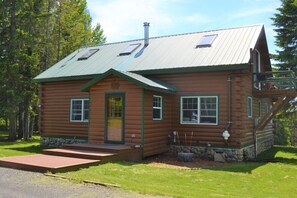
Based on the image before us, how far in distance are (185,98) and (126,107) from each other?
8.86 feet

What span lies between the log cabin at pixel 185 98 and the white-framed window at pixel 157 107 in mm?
60

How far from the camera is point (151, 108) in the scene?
1234cm

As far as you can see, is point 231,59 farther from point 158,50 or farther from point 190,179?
point 190,179

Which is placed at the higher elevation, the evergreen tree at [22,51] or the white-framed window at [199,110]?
the evergreen tree at [22,51]

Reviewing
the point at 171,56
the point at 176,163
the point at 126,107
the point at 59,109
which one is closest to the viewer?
the point at 176,163

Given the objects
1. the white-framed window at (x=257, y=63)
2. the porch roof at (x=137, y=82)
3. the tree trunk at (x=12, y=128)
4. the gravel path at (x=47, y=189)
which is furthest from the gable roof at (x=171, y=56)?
the gravel path at (x=47, y=189)

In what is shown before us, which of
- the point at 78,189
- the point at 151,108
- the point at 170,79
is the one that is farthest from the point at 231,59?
the point at 78,189

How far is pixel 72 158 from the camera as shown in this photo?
34.8ft

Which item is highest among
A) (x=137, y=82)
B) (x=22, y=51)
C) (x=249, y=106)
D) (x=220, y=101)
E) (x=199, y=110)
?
(x=22, y=51)

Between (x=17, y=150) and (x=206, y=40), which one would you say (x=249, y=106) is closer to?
(x=206, y=40)

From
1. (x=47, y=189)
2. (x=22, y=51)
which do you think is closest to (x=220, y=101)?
(x=47, y=189)

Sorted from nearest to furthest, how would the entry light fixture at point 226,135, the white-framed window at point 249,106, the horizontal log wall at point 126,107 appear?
the horizontal log wall at point 126,107, the entry light fixture at point 226,135, the white-framed window at point 249,106

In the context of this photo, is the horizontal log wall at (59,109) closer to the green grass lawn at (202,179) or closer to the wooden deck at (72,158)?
the wooden deck at (72,158)

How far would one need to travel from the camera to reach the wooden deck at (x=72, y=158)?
9000mm
